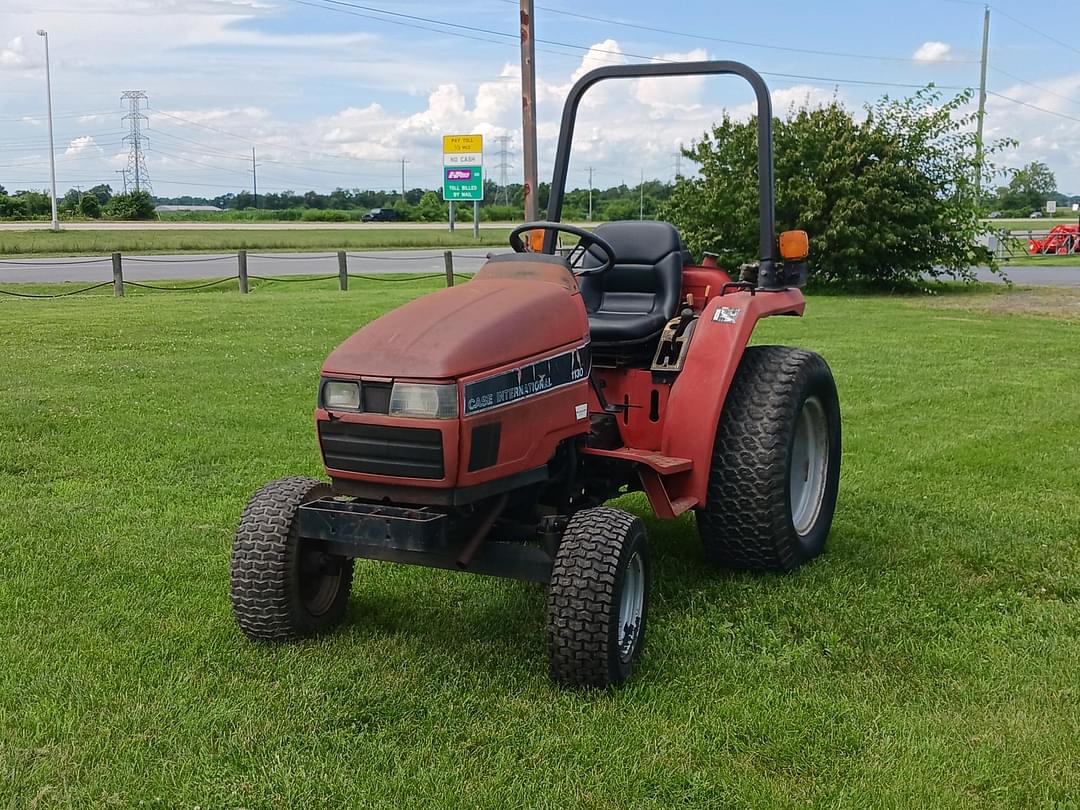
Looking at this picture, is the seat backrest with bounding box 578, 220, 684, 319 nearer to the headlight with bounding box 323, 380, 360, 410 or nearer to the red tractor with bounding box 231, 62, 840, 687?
the red tractor with bounding box 231, 62, 840, 687

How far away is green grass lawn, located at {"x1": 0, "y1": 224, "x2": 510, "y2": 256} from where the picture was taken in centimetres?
3141

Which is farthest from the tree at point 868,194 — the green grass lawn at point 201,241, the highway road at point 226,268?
the green grass lawn at point 201,241

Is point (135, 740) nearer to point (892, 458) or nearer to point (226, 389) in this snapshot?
point (892, 458)

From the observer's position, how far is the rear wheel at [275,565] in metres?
3.68

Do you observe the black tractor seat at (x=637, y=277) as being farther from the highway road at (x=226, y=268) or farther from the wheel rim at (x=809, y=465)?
the highway road at (x=226, y=268)

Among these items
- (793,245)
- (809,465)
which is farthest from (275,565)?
(809,465)

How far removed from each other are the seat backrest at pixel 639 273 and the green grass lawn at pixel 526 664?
1.17 metres

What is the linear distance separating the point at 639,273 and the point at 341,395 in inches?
70.2

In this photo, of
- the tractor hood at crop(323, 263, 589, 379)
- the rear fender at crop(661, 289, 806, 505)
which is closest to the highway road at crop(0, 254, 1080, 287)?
the rear fender at crop(661, 289, 806, 505)

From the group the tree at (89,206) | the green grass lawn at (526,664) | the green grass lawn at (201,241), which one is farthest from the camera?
the tree at (89,206)

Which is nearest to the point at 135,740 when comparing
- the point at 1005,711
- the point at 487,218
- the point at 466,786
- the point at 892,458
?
the point at 466,786

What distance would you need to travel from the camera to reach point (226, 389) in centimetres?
866

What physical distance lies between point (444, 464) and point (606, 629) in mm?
730

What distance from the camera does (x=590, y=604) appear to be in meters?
3.38
